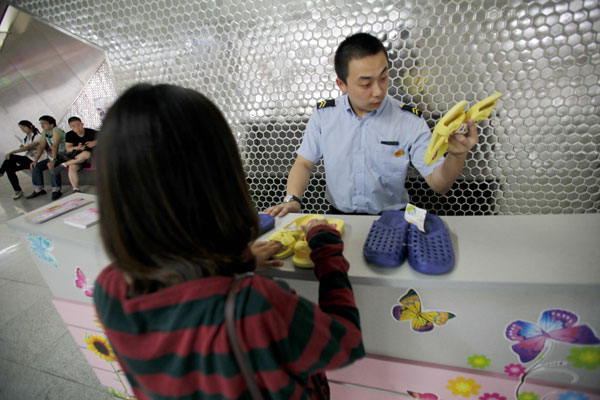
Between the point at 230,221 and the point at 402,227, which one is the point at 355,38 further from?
the point at 230,221

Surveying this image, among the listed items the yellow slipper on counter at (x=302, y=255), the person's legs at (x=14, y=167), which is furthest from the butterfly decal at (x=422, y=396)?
the person's legs at (x=14, y=167)

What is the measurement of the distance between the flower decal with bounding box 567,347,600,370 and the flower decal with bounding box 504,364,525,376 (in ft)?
0.39

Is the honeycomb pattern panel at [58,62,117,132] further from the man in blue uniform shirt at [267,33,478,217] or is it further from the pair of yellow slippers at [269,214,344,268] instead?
the pair of yellow slippers at [269,214,344,268]

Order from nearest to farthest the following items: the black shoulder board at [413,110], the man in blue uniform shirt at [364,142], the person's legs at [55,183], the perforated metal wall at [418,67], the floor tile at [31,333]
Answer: the man in blue uniform shirt at [364,142]
the black shoulder board at [413,110]
the perforated metal wall at [418,67]
the floor tile at [31,333]
the person's legs at [55,183]

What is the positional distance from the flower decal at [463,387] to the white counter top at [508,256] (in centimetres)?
41

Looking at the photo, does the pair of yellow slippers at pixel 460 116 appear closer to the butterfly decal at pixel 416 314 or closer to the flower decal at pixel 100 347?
the butterfly decal at pixel 416 314

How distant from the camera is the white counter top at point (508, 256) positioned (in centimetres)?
76

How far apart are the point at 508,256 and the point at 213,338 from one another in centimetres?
77

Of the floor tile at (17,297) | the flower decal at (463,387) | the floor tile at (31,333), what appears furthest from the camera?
the floor tile at (17,297)

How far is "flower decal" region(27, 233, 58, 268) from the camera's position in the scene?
1.33 metres

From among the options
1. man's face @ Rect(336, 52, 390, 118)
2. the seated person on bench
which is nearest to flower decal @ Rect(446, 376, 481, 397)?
man's face @ Rect(336, 52, 390, 118)

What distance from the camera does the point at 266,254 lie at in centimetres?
91

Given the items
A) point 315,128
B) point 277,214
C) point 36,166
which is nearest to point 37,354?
point 277,214

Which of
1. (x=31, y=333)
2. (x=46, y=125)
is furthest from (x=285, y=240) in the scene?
(x=46, y=125)
